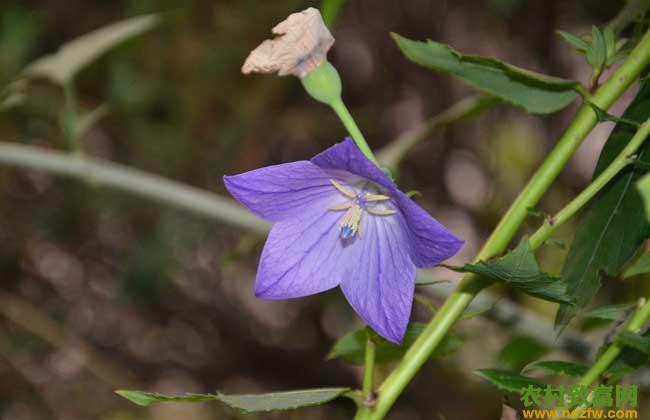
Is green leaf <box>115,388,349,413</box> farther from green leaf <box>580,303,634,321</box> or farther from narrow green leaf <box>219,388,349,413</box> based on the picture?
green leaf <box>580,303,634,321</box>

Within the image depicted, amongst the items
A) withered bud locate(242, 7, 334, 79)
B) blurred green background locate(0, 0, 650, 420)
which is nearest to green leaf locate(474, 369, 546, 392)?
withered bud locate(242, 7, 334, 79)

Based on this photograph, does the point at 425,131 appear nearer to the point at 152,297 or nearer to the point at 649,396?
the point at 649,396

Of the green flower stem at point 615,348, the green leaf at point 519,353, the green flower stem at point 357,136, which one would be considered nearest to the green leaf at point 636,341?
the green flower stem at point 615,348

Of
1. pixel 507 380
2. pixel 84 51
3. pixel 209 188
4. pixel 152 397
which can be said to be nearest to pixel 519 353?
pixel 507 380

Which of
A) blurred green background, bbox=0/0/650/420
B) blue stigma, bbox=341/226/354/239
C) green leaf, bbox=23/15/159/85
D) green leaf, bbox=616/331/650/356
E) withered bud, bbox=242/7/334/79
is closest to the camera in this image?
green leaf, bbox=616/331/650/356

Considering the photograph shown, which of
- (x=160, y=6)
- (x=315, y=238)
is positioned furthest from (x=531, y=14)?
(x=315, y=238)

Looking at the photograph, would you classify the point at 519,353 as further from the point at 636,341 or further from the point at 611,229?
the point at 636,341
